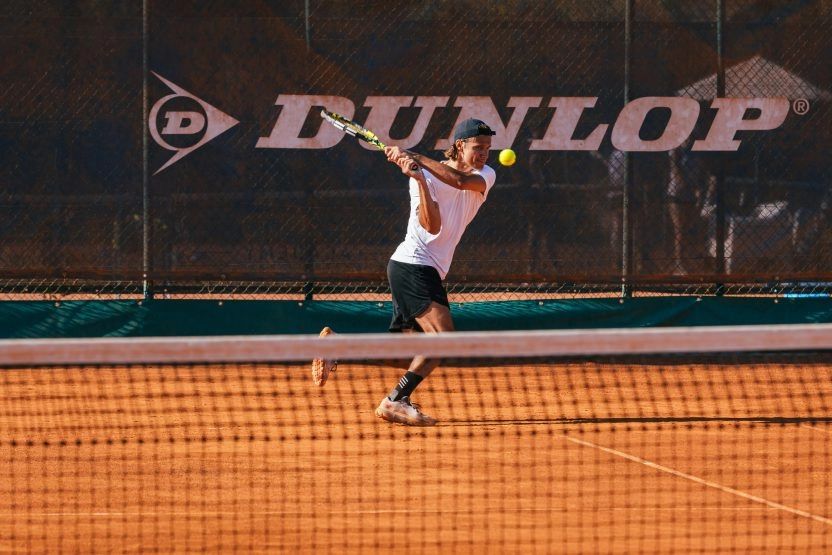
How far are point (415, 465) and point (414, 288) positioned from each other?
4.00 ft

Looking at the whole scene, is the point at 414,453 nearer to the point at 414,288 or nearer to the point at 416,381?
the point at 416,381

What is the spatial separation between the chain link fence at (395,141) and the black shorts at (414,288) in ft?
9.50

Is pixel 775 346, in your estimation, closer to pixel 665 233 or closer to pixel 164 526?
pixel 164 526

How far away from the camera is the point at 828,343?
3990 millimetres

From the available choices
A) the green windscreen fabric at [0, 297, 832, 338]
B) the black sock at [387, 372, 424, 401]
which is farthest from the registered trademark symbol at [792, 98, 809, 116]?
the black sock at [387, 372, 424, 401]

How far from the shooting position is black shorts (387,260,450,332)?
6.78m

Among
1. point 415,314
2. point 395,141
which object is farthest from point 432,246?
point 395,141

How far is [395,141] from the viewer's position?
9.77 m

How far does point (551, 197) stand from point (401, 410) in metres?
3.53

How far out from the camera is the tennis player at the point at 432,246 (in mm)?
6695

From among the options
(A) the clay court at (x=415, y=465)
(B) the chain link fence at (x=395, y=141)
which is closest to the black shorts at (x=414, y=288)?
(A) the clay court at (x=415, y=465)

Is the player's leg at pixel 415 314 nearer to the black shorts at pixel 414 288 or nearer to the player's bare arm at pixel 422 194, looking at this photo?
the black shorts at pixel 414 288

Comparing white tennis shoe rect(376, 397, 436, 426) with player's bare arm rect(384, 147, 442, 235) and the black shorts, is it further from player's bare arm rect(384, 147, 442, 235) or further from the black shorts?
player's bare arm rect(384, 147, 442, 235)

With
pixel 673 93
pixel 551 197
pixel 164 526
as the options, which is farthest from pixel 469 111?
pixel 164 526
